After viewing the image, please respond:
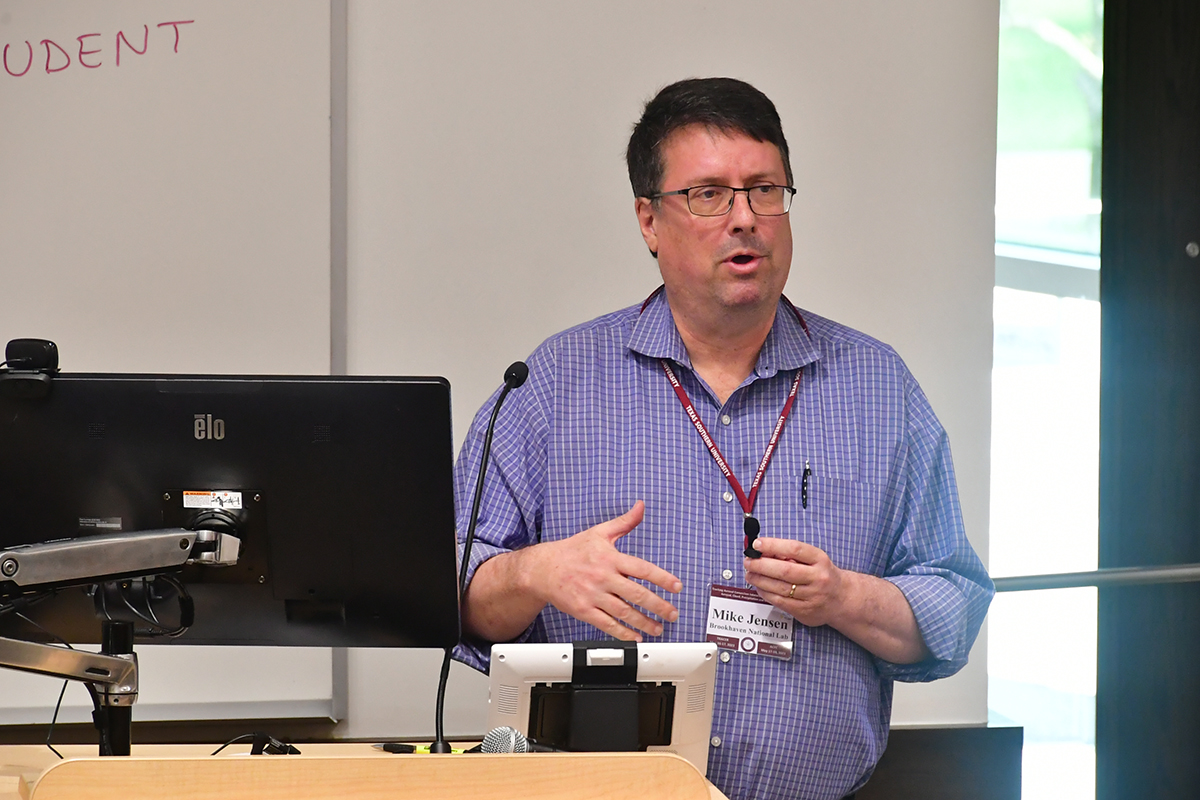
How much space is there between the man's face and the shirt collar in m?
0.07

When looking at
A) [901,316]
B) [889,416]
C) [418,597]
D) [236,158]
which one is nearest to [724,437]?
[889,416]

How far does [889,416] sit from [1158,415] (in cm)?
145

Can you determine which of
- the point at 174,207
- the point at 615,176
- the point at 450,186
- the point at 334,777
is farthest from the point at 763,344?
the point at 174,207

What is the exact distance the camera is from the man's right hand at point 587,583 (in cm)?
148

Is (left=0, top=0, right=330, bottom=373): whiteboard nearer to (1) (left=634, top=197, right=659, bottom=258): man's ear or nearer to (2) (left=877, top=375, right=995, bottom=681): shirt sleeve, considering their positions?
(1) (left=634, top=197, right=659, bottom=258): man's ear

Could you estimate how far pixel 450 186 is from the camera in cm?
250

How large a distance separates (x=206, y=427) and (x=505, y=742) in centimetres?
51

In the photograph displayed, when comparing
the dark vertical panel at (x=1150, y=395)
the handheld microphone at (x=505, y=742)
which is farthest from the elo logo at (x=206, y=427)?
the dark vertical panel at (x=1150, y=395)

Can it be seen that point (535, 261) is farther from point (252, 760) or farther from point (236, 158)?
point (252, 760)

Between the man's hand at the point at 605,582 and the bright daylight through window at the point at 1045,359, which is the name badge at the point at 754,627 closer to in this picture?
the man's hand at the point at 605,582

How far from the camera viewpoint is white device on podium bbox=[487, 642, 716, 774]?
1.33 m

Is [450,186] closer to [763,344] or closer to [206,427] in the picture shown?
[763,344]

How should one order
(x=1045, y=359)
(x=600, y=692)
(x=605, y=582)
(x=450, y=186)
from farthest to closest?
(x=1045, y=359) < (x=450, y=186) < (x=605, y=582) < (x=600, y=692)

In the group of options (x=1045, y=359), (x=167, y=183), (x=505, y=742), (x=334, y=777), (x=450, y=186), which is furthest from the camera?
(x=1045, y=359)
